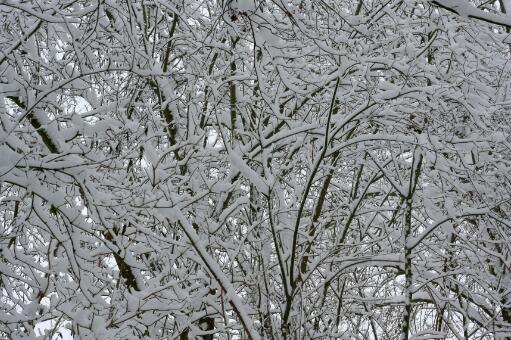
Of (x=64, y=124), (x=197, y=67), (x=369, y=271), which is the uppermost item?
(x=197, y=67)

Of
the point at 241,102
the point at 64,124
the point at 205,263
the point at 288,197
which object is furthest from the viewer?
the point at 288,197

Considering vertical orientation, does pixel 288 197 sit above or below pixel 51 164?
above

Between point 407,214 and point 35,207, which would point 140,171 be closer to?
point 35,207

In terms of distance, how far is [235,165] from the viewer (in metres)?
3.90

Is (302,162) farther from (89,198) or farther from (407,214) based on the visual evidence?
(89,198)

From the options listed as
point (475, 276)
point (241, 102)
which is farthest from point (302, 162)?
point (475, 276)

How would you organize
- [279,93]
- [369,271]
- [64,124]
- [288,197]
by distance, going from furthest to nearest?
[369,271], [288,197], [64,124], [279,93]

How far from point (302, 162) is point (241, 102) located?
768 millimetres

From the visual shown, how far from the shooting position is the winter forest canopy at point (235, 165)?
129 inches

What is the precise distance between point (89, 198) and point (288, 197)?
108 inches

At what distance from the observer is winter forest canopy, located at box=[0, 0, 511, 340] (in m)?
3.27

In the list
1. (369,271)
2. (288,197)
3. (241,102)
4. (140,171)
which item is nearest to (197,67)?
(241,102)

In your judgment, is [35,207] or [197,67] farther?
[197,67]

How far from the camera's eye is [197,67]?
5152 millimetres
